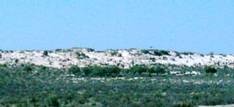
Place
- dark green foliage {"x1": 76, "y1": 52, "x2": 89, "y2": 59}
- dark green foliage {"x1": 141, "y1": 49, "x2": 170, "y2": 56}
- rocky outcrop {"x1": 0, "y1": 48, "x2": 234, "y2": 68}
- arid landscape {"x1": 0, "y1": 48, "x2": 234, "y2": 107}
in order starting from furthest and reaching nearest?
1. dark green foliage {"x1": 141, "y1": 49, "x2": 170, "y2": 56}
2. dark green foliage {"x1": 76, "y1": 52, "x2": 89, "y2": 59}
3. rocky outcrop {"x1": 0, "y1": 48, "x2": 234, "y2": 68}
4. arid landscape {"x1": 0, "y1": 48, "x2": 234, "y2": 107}

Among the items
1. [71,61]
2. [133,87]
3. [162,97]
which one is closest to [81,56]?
[71,61]

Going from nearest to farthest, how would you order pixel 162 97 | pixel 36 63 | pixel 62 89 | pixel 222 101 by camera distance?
pixel 222 101, pixel 162 97, pixel 62 89, pixel 36 63

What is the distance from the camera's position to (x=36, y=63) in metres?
146

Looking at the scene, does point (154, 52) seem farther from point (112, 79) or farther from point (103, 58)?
point (112, 79)

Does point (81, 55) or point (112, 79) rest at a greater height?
point (81, 55)

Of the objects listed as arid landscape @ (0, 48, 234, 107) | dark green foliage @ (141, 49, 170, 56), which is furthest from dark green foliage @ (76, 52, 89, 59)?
dark green foliage @ (141, 49, 170, 56)

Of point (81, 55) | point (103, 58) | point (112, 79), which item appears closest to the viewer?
point (112, 79)

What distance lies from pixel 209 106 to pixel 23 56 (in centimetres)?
10670

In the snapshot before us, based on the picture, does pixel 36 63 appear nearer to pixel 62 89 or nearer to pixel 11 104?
pixel 62 89

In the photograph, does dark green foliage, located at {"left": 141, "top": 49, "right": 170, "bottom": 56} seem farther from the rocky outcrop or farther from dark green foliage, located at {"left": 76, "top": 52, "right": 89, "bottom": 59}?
dark green foliage, located at {"left": 76, "top": 52, "right": 89, "bottom": 59}

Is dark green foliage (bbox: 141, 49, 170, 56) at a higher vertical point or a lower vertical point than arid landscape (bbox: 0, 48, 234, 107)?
higher

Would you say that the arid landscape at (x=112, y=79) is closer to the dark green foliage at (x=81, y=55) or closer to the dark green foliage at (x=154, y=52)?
the dark green foliage at (x=81, y=55)

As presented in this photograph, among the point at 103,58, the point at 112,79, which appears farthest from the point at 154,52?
the point at 112,79

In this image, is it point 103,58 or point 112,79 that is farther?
point 103,58
